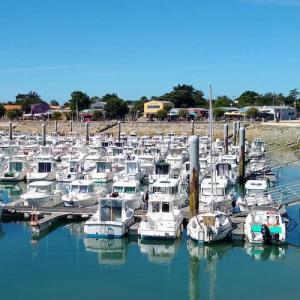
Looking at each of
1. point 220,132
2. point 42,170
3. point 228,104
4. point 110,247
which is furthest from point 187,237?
point 228,104

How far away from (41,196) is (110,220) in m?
7.39

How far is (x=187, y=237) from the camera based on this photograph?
29172 millimetres

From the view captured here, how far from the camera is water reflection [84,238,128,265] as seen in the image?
26859 millimetres

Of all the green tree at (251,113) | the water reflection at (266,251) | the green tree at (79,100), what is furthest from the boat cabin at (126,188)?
the green tree at (79,100)

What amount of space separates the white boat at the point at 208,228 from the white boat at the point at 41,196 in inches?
441

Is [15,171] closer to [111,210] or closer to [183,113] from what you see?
[111,210]

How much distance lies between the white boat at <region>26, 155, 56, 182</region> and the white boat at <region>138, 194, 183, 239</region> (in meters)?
20.0

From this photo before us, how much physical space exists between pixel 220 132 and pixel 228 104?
59280 mm

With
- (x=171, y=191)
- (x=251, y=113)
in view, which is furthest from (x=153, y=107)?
(x=171, y=191)

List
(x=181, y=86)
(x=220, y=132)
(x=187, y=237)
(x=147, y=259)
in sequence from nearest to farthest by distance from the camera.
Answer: (x=147, y=259)
(x=187, y=237)
(x=220, y=132)
(x=181, y=86)

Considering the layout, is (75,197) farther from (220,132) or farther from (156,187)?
(220,132)

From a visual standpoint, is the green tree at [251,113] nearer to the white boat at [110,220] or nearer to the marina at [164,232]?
the marina at [164,232]

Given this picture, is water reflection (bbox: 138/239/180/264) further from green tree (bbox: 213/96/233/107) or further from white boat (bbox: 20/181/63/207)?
green tree (bbox: 213/96/233/107)

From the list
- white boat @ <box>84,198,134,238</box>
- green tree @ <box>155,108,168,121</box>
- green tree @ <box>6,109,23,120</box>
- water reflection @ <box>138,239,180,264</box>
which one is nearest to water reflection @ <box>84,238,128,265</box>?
white boat @ <box>84,198,134,238</box>
